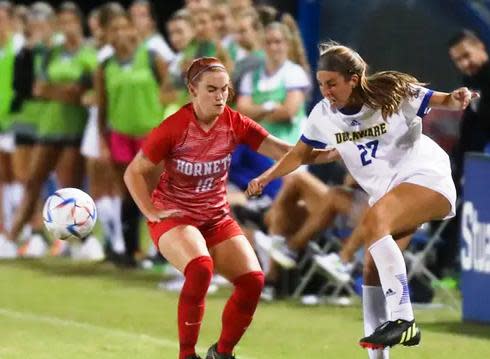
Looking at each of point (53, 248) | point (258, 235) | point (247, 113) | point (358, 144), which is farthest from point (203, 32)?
point (358, 144)

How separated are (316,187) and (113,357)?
3183 millimetres

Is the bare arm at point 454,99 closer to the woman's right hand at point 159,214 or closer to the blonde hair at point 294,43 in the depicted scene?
the woman's right hand at point 159,214

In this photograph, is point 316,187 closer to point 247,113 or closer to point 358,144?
point 247,113

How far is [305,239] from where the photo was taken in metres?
12.3

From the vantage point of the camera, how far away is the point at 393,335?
8023 millimetres

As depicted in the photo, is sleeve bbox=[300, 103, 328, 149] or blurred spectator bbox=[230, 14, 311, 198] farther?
blurred spectator bbox=[230, 14, 311, 198]

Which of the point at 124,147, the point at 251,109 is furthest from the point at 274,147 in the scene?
the point at 124,147

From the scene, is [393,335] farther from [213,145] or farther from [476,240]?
[476,240]

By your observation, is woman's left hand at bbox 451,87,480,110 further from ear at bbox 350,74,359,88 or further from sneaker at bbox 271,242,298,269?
sneaker at bbox 271,242,298,269

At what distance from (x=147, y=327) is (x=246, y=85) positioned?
2.81 metres

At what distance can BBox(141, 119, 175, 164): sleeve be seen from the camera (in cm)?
868

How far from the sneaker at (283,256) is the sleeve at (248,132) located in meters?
3.33

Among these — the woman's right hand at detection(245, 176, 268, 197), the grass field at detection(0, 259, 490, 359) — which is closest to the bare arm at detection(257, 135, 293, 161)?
the woman's right hand at detection(245, 176, 268, 197)

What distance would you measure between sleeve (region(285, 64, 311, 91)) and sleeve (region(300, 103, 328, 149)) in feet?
13.0
